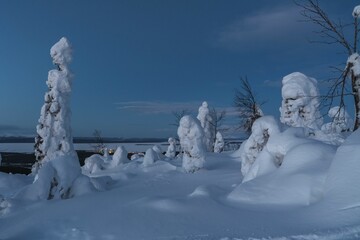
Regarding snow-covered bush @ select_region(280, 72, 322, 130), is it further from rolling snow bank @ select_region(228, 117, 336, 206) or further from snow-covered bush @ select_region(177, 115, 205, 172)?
rolling snow bank @ select_region(228, 117, 336, 206)

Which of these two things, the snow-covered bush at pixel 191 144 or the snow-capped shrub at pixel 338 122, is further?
the snow-covered bush at pixel 191 144

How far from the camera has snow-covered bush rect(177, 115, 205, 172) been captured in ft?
57.4

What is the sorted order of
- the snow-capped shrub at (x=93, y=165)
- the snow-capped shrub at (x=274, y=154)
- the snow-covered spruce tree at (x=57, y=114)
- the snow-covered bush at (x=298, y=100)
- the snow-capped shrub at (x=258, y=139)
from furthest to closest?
the snow-capped shrub at (x=93, y=165), the snow-covered spruce tree at (x=57, y=114), the snow-covered bush at (x=298, y=100), the snow-capped shrub at (x=258, y=139), the snow-capped shrub at (x=274, y=154)

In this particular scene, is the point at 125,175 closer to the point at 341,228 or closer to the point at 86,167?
the point at 86,167

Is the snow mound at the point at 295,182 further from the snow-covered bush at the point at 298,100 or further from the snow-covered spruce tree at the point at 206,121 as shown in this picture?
the snow-covered spruce tree at the point at 206,121

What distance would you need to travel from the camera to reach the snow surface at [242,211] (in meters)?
5.64

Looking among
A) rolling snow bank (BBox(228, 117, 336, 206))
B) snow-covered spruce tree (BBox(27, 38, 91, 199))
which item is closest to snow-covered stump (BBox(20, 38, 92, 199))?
snow-covered spruce tree (BBox(27, 38, 91, 199))

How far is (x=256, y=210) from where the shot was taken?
273 inches

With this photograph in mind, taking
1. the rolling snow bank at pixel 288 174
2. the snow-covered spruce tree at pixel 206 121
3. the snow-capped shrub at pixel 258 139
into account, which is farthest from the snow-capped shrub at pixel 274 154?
the snow-covered spruce tree at pixel 206 121

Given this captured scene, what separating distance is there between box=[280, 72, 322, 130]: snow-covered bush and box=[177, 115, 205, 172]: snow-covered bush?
7415 millimetres

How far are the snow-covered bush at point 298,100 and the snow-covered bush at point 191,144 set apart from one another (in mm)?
7415

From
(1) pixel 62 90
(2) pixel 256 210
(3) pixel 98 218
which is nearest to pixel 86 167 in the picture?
(1) pixel 62 90

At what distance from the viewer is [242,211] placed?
22.8 ft

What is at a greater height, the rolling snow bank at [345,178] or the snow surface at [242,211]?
the rolling snow bank at [345,178]
